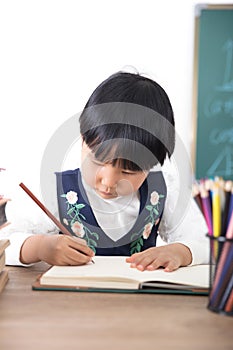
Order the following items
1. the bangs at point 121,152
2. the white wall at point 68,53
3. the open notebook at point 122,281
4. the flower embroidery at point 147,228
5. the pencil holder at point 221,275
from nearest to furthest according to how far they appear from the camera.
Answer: the pencil holder at point 221,275 < the open notebook at point 122,281 < the bangs at point 121,152 < the flower embroidery at point 147,228 < the white wall at point 68,53

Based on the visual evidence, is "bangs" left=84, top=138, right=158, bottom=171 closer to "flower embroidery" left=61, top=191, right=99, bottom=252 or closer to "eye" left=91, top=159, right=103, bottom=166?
"eye" left=91, top=159, right=103, bottom=166

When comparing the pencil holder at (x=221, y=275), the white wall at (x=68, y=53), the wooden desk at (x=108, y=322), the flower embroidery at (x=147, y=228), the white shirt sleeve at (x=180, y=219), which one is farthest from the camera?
the white wall at (x=68, y=53)

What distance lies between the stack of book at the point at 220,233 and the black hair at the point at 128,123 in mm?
508

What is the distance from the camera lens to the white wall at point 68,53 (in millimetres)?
3045

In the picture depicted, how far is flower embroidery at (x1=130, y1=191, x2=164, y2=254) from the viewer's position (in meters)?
1.53

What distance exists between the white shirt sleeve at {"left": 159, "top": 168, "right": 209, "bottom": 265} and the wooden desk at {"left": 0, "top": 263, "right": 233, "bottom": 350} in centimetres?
44

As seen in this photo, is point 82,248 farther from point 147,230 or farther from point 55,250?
point 147,230

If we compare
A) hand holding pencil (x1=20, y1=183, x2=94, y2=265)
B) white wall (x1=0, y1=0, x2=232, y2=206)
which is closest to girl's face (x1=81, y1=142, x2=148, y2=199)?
hand holding pencil (x1=20, y1=183, x2=94, y2=265)

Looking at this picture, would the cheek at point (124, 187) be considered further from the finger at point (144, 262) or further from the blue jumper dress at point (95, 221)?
the finger at point (144, 262)

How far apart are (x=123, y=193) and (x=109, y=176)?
13cm

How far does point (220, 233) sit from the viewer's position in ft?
2.69

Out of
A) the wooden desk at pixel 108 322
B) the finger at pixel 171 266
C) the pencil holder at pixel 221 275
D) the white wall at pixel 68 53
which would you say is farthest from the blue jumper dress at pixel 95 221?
the white wall at pixel 68 53

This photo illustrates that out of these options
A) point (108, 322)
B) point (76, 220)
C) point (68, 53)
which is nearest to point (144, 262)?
point (108, 322)

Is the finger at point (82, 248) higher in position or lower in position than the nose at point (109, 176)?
lower
